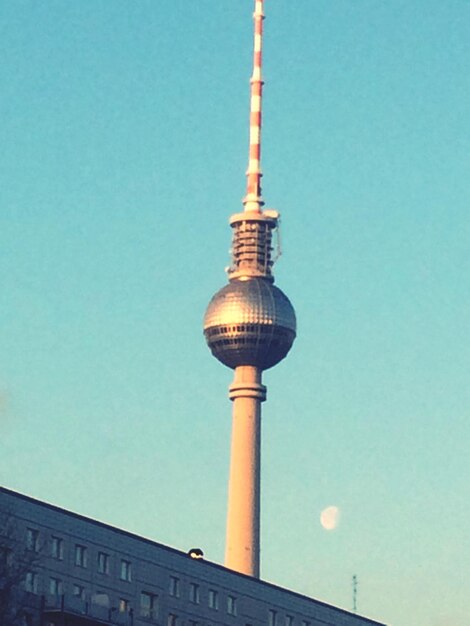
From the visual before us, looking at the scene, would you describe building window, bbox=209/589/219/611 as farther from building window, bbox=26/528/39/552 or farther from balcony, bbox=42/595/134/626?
building window, bbox=26/528/39/552

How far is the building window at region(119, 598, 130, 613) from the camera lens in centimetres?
10300

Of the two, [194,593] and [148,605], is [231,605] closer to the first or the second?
[194,593]

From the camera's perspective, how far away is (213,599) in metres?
111

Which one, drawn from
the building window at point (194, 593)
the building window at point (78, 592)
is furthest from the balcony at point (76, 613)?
the building window at point (194, 593)

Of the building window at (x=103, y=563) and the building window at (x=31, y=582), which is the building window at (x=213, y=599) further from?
the building window at (x=31, y=582)

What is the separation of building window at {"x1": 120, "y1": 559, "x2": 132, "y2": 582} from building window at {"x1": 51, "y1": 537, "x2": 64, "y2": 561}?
19.7ft

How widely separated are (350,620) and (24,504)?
3700 cm

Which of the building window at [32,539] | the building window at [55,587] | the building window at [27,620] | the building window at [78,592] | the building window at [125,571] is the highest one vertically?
the building window at [125,571]

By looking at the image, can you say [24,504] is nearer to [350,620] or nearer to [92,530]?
[92,530]

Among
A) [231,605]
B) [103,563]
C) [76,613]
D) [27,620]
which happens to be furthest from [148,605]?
[27,620]

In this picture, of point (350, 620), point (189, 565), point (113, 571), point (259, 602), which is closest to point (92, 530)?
point (113, 571)

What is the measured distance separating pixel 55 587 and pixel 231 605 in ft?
59.4

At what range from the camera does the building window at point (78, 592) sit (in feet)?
326

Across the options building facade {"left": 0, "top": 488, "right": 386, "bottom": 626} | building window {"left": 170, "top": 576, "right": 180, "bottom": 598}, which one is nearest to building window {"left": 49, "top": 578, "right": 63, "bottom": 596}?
building facade {"left": 0, "top": 488, "right": 386, "bottom": 626}
